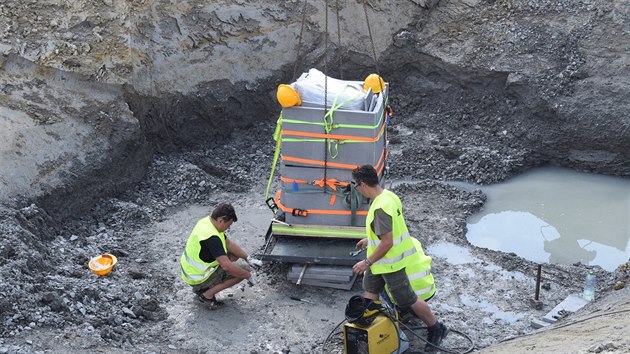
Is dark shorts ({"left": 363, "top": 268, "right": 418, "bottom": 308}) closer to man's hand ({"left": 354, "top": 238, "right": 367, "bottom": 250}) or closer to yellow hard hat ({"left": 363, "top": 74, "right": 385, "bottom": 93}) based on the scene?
man's hand ({"left": 354, "top": 238, "right": 367, "bottom": 250})

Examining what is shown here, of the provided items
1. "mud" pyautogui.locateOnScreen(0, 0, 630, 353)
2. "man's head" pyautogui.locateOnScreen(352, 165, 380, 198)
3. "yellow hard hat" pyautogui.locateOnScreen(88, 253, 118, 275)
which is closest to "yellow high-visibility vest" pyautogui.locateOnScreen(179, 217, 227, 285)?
"mud" pyautogui.locateOnScreen(0, 0, 630, 353)

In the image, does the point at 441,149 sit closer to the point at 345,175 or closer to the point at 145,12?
the point at 345,175

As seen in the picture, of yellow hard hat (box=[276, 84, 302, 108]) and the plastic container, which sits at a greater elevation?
yellow hard hat (box=[276, 84, 302, 108])

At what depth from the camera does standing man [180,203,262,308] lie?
265 inches

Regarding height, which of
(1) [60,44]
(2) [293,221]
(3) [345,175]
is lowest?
(2) [293,221]

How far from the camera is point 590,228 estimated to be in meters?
9.08

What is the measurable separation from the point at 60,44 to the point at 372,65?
4.64m

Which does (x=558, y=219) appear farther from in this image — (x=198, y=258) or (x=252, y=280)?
(x=198, y=258)

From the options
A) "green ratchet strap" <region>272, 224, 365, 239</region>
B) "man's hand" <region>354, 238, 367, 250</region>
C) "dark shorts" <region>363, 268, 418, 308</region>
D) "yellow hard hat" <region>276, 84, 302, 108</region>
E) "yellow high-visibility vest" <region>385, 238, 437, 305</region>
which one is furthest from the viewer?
"green ratchet strap" <region>272, 224, 365, 239</region>

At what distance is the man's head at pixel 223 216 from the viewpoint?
264 inches

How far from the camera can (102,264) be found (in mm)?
7465

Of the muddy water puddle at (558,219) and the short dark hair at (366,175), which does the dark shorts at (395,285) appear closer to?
the short dark hair at (366,175)

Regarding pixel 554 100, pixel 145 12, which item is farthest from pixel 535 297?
pixel 145 12

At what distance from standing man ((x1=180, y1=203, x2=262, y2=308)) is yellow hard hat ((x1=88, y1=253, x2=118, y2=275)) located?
908 millimetres
